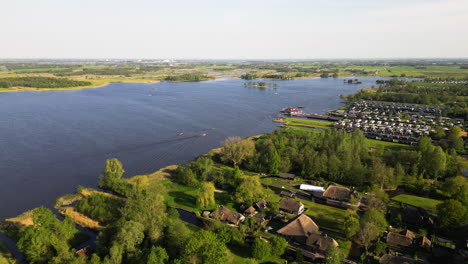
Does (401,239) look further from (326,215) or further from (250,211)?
(250,211)

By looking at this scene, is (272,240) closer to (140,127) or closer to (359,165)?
(359,165)

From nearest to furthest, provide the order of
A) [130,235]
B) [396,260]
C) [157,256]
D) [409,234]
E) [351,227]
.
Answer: [157,256]
[130,235]
[396,260]
[351,227]
[409,234]

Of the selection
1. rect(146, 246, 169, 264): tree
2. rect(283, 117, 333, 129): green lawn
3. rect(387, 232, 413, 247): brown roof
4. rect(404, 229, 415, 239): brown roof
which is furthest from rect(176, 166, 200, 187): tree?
rect(283, 117, 333, 129): green lawn

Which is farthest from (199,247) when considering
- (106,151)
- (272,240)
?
(106,151)

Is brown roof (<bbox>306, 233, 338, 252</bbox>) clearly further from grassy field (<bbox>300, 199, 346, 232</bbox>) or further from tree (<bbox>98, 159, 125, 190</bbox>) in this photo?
tree (<bbox>98, 159, 125, 190</bbox>)

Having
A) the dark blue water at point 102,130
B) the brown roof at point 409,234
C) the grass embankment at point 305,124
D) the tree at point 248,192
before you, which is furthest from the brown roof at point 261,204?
the grass embankment at point 305,124

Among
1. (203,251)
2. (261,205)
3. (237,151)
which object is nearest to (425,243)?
(261,205)
